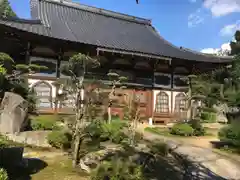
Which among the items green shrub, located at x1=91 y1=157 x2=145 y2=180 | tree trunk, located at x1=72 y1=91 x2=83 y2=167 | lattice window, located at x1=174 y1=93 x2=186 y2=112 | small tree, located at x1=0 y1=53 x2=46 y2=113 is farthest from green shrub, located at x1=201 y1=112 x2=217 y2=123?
green shrub, located at x1=91 y1=157 x2=145 y2=180

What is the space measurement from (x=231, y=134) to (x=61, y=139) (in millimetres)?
7487

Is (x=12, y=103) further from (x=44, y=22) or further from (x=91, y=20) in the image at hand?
(x=91, y=20)

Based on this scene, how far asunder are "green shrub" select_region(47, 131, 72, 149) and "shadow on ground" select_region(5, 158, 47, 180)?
2.20 meters

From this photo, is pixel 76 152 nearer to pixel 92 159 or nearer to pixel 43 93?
pixel 92 159

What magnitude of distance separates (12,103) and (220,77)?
27.5 metres

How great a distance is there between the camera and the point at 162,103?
65.5 feet

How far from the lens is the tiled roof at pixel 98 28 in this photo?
53.8ft

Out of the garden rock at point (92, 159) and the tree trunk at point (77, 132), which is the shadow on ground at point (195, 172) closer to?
the garden rock at point (92, 159)

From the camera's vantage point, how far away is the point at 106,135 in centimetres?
1084

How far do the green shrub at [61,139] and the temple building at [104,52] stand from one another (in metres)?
3.83

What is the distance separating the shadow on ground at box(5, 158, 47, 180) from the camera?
621 centimetres

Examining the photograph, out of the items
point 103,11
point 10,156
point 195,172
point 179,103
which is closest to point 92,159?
point 10,156

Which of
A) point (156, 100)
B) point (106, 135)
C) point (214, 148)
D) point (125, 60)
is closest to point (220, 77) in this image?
point (156, 100)

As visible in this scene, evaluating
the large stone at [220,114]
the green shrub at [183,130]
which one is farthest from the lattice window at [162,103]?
the large stone at [220,114]
